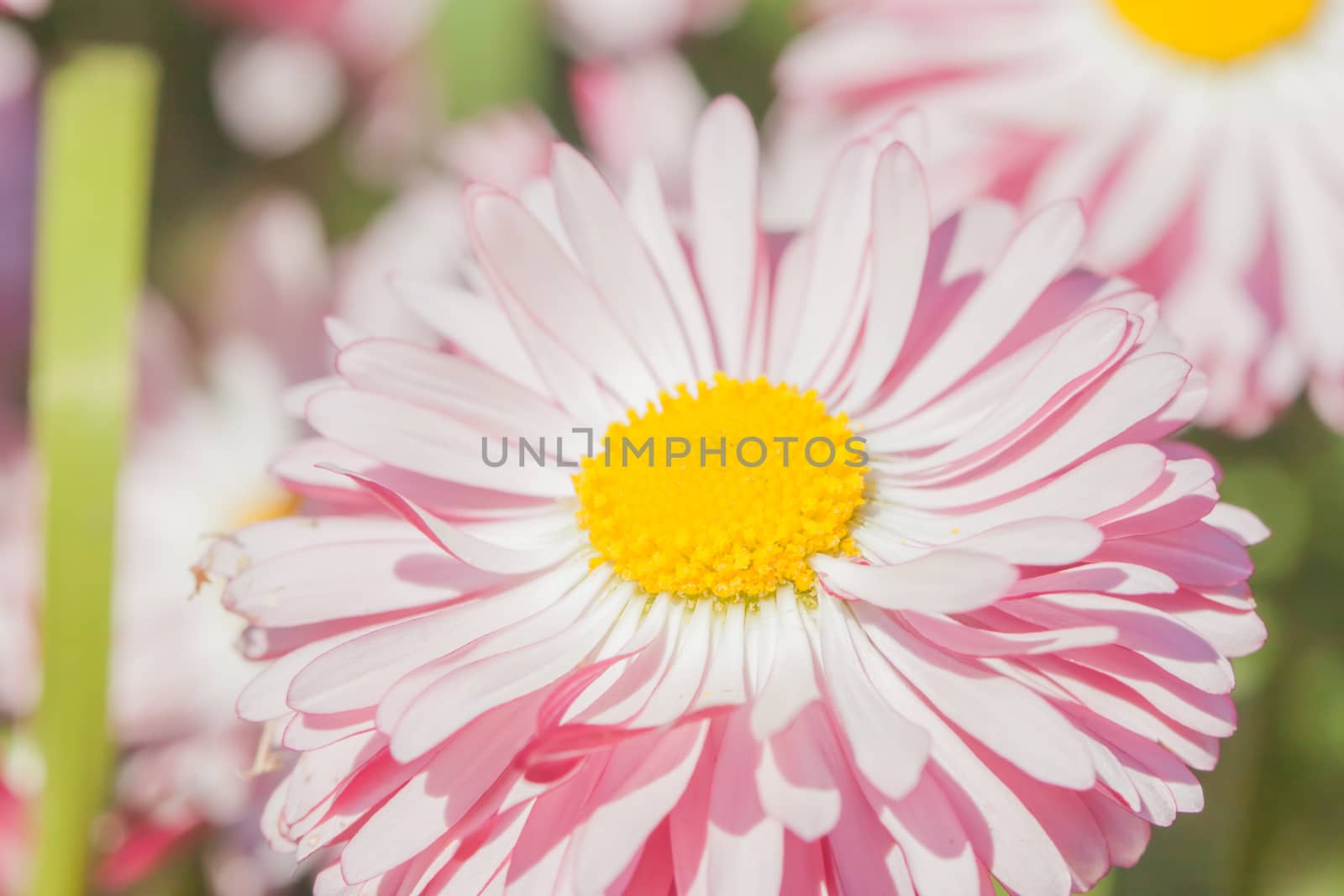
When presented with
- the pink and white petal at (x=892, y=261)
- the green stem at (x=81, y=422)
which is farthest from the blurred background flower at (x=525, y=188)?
the pink and white petal at (x=892, y=261)

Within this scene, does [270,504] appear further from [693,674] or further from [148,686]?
[693,674]

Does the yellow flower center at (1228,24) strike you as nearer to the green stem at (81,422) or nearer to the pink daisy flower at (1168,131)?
the pink daisy flower at (1168,131)

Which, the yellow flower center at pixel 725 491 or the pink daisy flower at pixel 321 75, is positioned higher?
the pink daisy flower at pixel 321 75

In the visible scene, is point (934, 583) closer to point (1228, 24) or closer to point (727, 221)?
point (727, 221)

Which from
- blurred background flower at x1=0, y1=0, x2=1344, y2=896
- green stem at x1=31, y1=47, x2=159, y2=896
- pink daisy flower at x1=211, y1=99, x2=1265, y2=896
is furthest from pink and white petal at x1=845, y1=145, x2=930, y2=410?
green stem at x1=31, y1=47, x2=159, y2=896

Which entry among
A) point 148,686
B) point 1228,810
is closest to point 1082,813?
point 1228,810

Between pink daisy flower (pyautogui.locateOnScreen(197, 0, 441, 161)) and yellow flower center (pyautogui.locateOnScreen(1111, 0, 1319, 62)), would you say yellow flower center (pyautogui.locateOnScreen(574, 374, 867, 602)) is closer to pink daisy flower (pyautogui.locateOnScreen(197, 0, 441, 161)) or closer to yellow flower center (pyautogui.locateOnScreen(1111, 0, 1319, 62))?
yellow flower center (pyautogui.locateOnScreen(1111, 0, 1319, 62))

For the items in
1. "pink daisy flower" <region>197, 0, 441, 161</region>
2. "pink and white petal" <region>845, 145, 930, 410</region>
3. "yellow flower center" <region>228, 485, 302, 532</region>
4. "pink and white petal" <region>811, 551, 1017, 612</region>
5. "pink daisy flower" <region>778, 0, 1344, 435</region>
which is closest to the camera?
"pink and white petal" <region>811, 551, 1017, 612</region>
